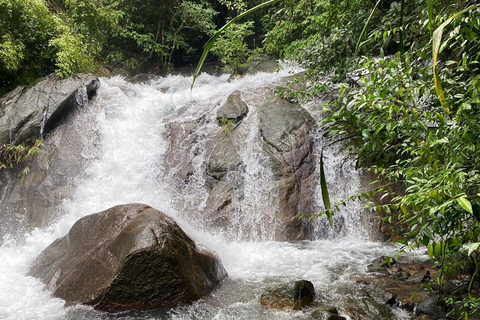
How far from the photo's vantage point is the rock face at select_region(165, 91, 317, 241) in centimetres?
845

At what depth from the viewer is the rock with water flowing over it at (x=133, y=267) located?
15.5ft

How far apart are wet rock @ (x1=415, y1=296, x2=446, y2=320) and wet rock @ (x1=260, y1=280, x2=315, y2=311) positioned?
130 centimetres

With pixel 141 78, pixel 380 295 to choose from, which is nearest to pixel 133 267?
pixel 380 295

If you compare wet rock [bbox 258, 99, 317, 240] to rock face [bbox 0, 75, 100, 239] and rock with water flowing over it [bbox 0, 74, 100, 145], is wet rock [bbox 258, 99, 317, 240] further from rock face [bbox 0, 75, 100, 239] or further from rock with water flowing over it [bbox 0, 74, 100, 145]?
rock with water flowing over it [bbox 0, 74, 100, 145]

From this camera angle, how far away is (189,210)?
29.1ft

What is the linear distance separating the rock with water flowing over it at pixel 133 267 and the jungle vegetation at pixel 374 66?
269 cm

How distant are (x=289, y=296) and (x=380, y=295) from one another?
127cm

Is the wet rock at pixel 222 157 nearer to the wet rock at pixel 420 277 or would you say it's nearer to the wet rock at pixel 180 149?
the wet rock at pixel 180 149

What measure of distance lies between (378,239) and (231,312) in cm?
445

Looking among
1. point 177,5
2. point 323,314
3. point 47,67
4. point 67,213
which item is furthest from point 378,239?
point 177,5

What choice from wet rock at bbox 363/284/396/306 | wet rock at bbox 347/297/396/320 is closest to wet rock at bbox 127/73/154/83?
wet rock at bbox 363/284/396/306

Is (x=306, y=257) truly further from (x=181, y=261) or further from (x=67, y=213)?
(x=67, y=213)

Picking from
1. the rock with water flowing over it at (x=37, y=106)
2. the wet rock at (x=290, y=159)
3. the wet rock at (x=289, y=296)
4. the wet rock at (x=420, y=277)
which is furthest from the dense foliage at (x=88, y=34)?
the wet rock at (x=420, y=277)

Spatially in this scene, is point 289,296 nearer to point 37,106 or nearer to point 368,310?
point 368,310
